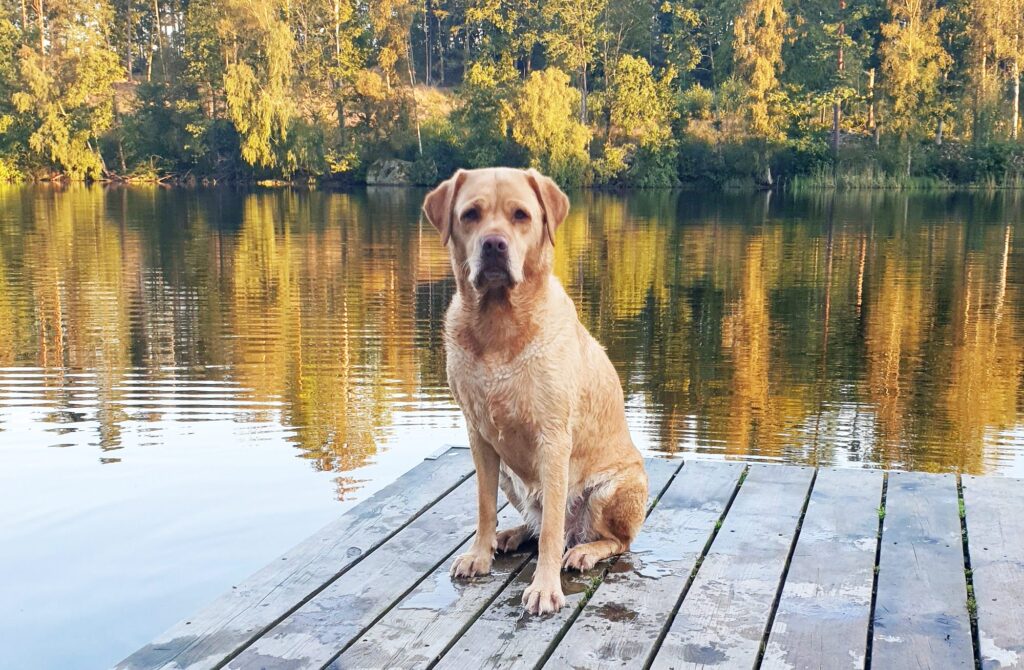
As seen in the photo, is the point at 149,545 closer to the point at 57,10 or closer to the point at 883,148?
the point at 883,148

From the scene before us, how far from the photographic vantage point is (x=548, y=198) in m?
3.82

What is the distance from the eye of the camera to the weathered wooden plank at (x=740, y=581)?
320 cm

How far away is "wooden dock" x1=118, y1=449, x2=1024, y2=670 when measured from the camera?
3.19m

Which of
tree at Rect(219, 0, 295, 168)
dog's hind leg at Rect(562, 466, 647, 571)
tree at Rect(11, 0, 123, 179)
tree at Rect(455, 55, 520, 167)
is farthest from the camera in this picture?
tree at Rect(11, 0, 123, 179)

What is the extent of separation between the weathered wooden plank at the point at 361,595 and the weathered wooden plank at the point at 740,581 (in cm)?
101

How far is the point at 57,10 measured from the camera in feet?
202

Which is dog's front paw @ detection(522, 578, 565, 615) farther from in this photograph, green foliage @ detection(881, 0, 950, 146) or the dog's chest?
green foliage @ detection(881, 0, 950, 146)

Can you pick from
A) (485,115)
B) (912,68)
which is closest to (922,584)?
(485,115)

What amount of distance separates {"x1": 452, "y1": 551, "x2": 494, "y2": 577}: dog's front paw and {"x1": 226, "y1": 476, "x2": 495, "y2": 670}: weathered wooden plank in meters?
0.11

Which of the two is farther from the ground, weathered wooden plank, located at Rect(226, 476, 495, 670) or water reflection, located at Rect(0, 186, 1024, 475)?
weathered wooden plank, located at Rect(226, 476, 495, 670)

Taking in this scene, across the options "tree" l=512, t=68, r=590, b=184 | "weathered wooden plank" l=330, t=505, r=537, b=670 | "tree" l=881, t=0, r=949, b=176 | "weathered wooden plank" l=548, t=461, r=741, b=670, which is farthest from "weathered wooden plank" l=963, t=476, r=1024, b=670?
"tree" l=881, t=0, r=949, b=176

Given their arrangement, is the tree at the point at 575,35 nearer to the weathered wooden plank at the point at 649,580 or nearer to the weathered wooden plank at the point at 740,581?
the weathered wooden plank at the point at 649,580

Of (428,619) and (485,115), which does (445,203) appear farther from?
(485,115)

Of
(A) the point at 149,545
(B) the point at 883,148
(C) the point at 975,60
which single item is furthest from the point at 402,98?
(A) the point at 149,545
